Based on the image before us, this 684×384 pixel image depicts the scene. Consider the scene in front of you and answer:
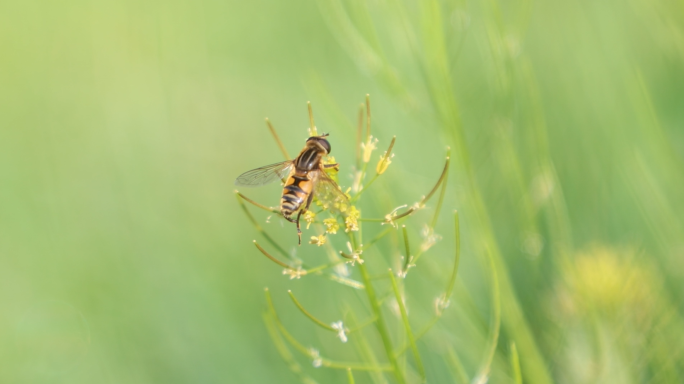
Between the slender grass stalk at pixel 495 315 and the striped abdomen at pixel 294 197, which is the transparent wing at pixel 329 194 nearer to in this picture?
the striped abdomen at pixel 294 197

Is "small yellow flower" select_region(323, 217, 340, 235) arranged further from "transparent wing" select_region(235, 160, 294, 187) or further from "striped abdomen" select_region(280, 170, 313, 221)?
"transparent wing" select_region(235, 160, 294, 187)

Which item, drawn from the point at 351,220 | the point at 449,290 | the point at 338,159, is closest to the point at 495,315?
the point at 449,290

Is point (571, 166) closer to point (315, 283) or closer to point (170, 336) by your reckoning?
point (315, 283)

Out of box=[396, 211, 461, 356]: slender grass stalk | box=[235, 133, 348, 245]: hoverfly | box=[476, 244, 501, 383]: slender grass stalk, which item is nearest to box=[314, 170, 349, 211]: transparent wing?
box=[235, 133, 348, 245]: hoverfly

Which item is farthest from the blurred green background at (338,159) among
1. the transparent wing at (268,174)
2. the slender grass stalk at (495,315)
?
the transparent wing at (268,174)

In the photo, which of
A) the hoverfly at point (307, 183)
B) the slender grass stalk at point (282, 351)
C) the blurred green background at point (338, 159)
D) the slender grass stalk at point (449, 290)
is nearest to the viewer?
the slender grass stalk at point (449, 290)

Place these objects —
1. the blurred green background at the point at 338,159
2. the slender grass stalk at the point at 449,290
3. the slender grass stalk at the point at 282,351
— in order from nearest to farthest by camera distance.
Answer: the slender grass stalk at the point at 449,290, the slender grass stalk at the point at 282,351, the blurred green background at the point at 338,159
